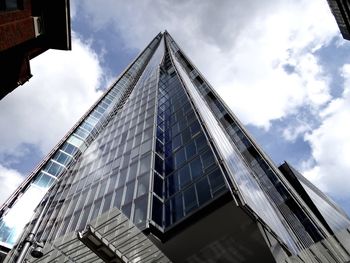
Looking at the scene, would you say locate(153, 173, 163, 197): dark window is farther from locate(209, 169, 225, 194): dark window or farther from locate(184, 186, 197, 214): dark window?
locate(209, 169, 225, 194): dark window

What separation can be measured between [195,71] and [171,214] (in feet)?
218

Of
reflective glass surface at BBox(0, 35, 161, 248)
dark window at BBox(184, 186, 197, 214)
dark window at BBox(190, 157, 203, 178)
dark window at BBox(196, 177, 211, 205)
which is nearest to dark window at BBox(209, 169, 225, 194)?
dark window at BBox(196, 177, 211, 205)

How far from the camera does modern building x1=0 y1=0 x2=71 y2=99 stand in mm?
12453

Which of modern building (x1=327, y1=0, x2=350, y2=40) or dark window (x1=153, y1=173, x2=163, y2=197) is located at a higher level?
modern building (x1=327, y1=0, x2=350, y2=40)

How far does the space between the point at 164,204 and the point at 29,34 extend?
15.5 m

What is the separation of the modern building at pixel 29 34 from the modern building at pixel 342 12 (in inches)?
919

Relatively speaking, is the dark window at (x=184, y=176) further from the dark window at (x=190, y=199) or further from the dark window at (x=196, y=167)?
the dark window at (x=190, y=199)

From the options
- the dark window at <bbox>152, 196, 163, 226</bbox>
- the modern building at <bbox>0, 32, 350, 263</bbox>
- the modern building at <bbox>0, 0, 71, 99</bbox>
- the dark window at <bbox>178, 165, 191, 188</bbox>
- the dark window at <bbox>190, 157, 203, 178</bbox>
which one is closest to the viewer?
the modern building at <bbox>0, 0, 71, 99</bbox>

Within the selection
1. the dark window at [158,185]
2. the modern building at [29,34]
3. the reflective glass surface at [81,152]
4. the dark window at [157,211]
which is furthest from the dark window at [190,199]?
the modern building at [29,34]

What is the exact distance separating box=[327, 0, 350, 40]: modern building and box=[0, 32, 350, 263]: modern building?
1597 cm

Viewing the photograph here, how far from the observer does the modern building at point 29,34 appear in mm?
12453

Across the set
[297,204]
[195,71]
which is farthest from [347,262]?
[195,71]

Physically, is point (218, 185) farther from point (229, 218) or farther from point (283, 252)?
point (283, 252)

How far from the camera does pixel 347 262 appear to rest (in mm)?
14516
